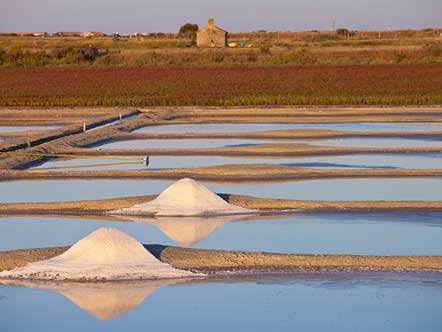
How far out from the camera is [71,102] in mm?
22766

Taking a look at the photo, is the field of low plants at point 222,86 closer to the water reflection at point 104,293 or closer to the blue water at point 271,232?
the blue water at point 271,232

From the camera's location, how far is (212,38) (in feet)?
185

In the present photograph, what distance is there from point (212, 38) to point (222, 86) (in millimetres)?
29003

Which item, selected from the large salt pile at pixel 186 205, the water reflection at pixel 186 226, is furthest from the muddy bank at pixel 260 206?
the water reflection at pixel 186 226

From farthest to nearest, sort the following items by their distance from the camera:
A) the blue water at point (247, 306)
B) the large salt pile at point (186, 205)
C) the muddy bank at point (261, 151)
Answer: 1. the muddy bank at point (261, 151)
2. the large salt pile at point (186, 205)
3. the blue water at point (247, 306)

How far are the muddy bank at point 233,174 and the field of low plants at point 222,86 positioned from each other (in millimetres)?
10896

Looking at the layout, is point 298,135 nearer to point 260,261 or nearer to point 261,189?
point 261,189

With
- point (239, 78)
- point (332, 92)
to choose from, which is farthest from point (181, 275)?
point (239, 78)

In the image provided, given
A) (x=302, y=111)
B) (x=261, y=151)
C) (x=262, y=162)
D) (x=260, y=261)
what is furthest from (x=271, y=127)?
(x=260, y=261)

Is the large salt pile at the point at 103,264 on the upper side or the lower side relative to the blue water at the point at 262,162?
lower

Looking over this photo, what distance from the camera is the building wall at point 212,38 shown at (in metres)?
56.4

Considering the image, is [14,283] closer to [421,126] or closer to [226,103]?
[421,126]

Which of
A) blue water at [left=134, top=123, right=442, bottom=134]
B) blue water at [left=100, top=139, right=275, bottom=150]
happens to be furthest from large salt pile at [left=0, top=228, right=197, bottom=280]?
blue water at [left=134, top=123, right=442, bottom=134]

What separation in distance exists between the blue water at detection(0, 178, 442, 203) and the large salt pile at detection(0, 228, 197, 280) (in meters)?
2.95
